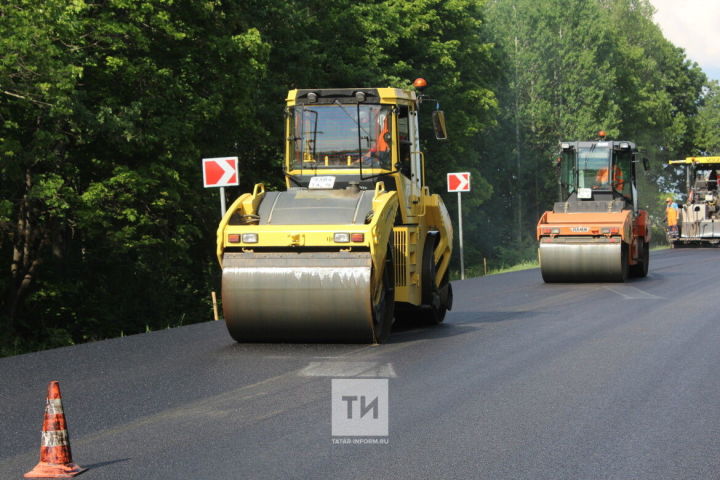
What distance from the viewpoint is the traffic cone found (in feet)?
20.3

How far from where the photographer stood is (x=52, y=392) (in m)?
6.28

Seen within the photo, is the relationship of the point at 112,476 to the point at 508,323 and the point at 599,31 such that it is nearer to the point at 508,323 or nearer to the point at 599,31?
the point at 508,323

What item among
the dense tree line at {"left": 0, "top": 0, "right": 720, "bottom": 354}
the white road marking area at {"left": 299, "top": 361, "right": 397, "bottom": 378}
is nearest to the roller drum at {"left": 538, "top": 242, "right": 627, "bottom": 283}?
the dense tree line at {"left": 0, "top": 0, "right": 720, "bottom": 354}

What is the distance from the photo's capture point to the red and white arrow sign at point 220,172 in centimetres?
1927

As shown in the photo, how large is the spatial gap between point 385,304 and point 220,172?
303 inches

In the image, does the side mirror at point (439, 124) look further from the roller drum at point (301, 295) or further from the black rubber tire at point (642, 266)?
the black rubber tire at point (642, 266)

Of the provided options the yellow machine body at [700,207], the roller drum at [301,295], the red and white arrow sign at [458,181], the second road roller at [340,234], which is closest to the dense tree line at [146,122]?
the red and white arrow sign at [458,181]

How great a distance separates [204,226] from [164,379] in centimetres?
1881

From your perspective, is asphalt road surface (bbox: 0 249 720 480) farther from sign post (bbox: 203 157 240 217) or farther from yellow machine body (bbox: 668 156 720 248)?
yellow machine body (bbox: 668 156 720 248)

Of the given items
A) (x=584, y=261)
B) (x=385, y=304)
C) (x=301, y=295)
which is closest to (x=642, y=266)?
(x=584, y=261)

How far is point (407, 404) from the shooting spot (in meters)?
8.34

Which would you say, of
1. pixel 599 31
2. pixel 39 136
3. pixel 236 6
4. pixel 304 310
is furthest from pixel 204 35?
pixel 599 31

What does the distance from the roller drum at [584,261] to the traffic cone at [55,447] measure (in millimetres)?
16700

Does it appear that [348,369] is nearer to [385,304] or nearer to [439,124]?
[385,304]
